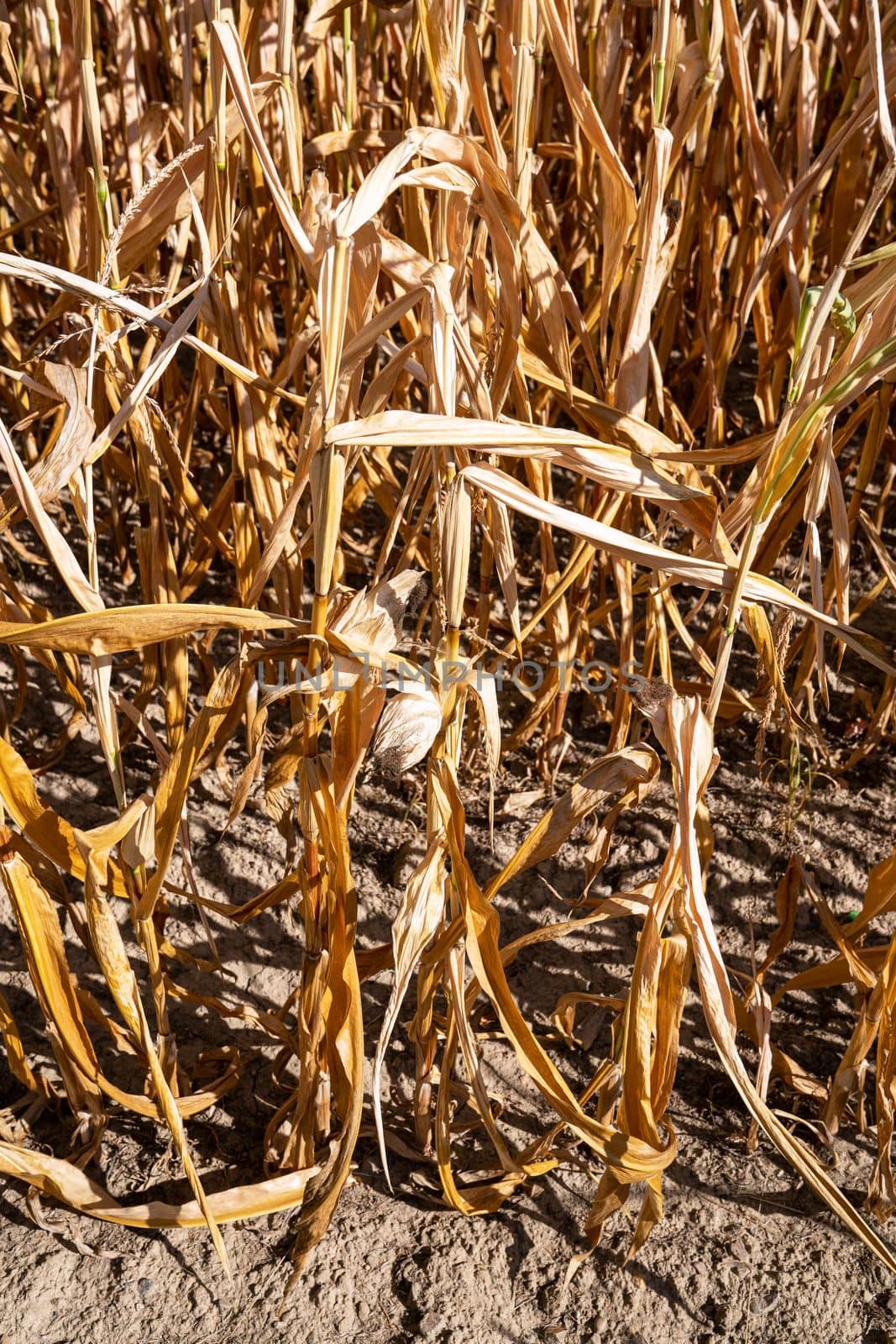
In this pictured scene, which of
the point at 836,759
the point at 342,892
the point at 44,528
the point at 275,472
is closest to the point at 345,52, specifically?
the point at 275,472

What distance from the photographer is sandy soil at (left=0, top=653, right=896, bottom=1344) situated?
2.62ft

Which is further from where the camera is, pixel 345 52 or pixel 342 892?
pixel 345 52

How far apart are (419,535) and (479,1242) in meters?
0.56

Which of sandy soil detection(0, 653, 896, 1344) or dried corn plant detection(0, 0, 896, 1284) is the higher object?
dried corn plant detection(0, 0, 896, 1284)

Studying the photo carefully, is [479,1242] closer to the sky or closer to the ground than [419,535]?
closer to the ground

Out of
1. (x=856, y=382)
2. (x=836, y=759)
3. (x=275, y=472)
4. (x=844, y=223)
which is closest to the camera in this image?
(x=856, y=382)

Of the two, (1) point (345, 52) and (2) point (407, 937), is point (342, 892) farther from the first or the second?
(1) point (345, 52)

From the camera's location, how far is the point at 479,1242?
848 millimetres

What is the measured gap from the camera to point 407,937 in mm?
668

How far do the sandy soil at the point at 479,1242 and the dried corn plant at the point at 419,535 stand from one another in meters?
0.03

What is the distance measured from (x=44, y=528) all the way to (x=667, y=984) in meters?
0.47

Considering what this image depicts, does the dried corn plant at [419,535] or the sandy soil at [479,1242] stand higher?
the dried corn plant at [419,535]

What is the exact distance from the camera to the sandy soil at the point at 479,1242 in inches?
31.5

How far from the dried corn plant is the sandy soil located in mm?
29
